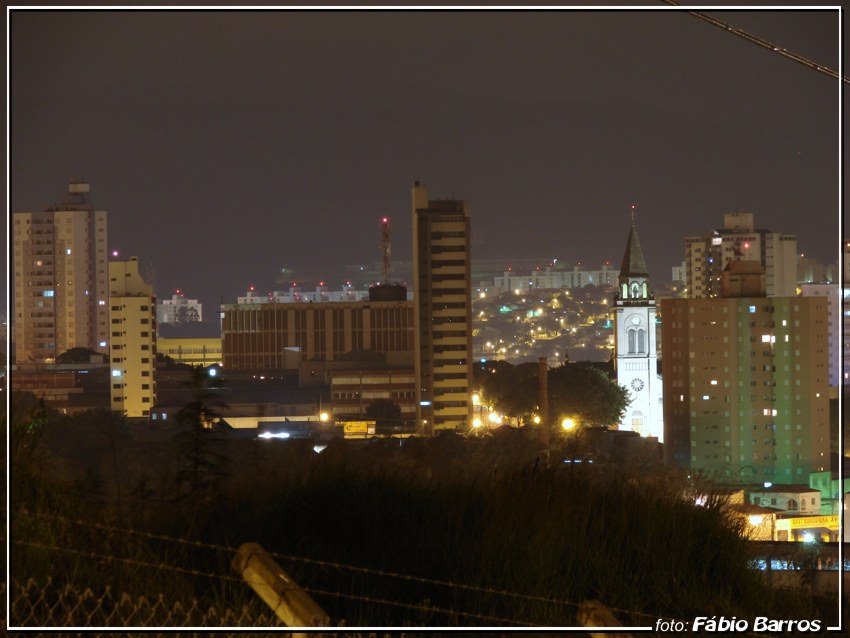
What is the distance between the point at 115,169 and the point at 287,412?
1082 centimetres

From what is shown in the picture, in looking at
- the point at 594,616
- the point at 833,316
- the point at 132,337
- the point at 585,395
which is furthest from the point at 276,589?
the point at 585,395

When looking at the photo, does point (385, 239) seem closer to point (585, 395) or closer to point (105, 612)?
point (585, 395)

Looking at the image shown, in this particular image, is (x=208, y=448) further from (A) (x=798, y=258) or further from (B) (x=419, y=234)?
(B) (x=419, y=234)

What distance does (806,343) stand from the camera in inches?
439

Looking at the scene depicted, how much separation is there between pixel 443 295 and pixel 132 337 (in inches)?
690

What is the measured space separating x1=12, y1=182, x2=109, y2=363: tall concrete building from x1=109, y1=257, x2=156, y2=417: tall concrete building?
1.45 ft

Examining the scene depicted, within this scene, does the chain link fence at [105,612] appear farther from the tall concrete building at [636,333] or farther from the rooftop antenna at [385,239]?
the tall concrete building at [636,333]

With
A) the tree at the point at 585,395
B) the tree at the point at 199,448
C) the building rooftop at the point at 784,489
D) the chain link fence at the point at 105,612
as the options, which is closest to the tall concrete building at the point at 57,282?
the tree at the point at 199,448

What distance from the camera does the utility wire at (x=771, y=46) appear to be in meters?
3.08

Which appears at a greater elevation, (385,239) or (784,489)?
(385,239)

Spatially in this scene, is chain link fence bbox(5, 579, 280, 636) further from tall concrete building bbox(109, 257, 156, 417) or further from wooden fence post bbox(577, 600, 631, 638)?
tall concrete building bbox(109, 257, 156, 417)

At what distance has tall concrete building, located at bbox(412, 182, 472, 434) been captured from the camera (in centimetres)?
2953

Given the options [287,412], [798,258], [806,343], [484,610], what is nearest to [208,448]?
[484,610]

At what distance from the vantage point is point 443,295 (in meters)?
30.8
